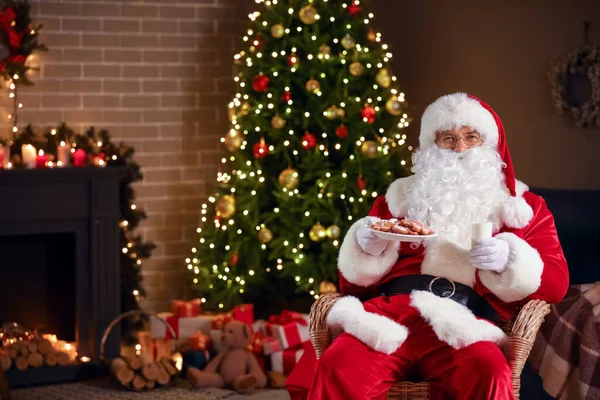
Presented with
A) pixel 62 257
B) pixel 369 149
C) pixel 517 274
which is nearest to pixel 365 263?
pixel 517 274

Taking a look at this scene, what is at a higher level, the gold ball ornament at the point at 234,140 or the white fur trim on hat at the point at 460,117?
the white fur trim on hat at the point at 460,117

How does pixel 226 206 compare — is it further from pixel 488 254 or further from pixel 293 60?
pixel 488 254

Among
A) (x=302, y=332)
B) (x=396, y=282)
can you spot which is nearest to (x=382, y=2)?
(x=302, y=332)

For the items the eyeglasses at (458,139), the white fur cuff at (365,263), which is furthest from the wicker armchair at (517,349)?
the eyeglasses at (458,139)

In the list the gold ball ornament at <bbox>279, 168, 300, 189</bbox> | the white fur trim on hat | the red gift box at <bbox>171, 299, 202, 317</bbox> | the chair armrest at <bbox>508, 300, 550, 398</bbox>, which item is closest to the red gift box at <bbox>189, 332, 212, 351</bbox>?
the red gift box at <bbox>171, 299, 202, 317</bbox>

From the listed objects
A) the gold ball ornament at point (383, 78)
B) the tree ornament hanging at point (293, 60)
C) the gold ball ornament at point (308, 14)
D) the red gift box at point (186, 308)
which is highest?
the gold ball ornament at point (308, 14)

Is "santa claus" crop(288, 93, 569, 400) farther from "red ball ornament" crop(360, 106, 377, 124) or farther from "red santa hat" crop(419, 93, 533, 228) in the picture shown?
"red ball ornament" crop(360, 106, 377, 124)

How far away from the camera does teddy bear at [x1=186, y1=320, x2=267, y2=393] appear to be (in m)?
4.77

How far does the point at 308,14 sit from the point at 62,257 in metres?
1.88

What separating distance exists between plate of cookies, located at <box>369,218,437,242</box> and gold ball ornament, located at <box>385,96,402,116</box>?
2118mm

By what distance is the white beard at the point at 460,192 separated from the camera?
3.33 m

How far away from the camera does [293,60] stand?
5.21m

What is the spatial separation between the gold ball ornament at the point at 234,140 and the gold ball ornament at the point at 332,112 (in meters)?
0.52

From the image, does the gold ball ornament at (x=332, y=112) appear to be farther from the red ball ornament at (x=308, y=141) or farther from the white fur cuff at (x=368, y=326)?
the white fur cuff at (x=368, y=326)
